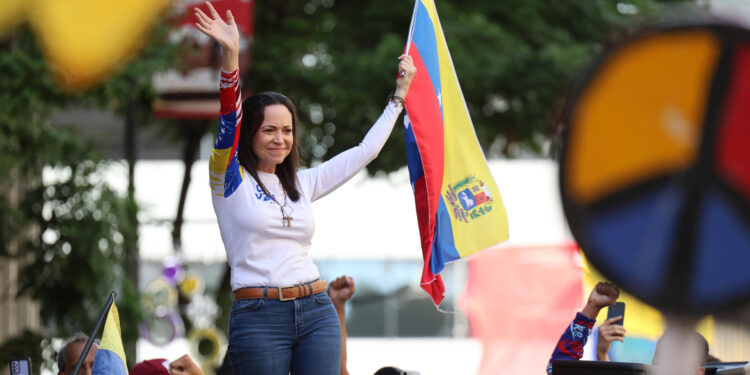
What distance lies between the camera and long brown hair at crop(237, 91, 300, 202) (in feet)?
11.9

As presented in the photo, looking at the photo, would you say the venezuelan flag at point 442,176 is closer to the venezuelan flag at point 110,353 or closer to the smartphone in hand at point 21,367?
the venezuelan flag at point 110,353

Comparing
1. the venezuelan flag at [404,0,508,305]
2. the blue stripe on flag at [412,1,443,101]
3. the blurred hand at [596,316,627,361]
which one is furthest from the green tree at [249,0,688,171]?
the blurred hand at [596,316,627,361]

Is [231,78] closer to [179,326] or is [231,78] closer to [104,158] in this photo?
[104,158]

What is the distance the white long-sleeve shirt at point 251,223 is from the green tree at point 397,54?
702cm

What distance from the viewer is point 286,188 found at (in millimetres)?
3645

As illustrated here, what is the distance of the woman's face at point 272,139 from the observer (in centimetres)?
363

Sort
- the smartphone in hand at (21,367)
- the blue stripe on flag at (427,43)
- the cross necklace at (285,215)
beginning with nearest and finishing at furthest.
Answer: the cross necklace at (285,215), the smartphone in hand at (21,367), the blue stripe on flag at (427,43)

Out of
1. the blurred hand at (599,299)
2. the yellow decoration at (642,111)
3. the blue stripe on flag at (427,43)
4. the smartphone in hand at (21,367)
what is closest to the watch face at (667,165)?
the yellow decoration at (642,111)

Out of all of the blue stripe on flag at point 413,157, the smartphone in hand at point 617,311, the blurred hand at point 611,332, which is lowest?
the blurred hand at point 611,332

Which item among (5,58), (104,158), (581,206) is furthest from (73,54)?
(581,206)

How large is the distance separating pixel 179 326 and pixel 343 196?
21.0 ft

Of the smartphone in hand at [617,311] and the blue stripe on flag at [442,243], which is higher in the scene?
the blue stripe on flag at [442,243]

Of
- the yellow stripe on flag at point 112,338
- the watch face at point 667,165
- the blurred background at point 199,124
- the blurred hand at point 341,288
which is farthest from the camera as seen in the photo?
the blurred background at point 199,124

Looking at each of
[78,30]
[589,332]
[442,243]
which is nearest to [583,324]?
[589,332]
